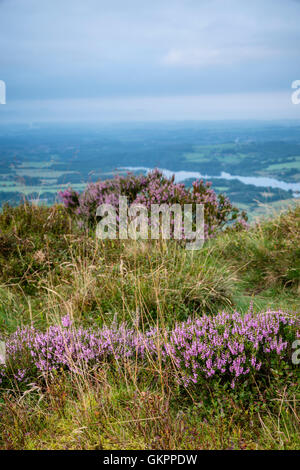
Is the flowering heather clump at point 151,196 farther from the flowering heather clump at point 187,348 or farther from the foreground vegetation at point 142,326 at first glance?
the flowering heather clump at point 187,348

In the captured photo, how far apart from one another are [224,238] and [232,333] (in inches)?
162

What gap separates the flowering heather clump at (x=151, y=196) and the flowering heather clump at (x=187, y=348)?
3549mm

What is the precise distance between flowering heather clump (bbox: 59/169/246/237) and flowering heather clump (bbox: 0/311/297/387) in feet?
11.6

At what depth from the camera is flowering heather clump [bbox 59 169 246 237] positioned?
290 inches

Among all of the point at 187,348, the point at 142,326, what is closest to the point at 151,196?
the point at 142,326

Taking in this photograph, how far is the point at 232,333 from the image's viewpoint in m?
3.09

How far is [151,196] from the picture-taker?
7496 millimetres

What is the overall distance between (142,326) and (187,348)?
4.04ft

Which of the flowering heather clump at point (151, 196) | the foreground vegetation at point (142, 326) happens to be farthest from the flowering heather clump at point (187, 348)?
the flowering heather clump at point (151, 196)

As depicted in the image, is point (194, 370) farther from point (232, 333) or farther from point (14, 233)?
point (14, 233)

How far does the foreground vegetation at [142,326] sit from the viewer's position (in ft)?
8.12

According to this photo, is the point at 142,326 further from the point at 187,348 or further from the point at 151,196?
the point at 151,196

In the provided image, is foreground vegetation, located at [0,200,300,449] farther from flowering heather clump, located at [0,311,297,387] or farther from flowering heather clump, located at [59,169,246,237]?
flowering heather clump, located at [59,169,246,237]

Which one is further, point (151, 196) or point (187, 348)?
point (151, 196)
